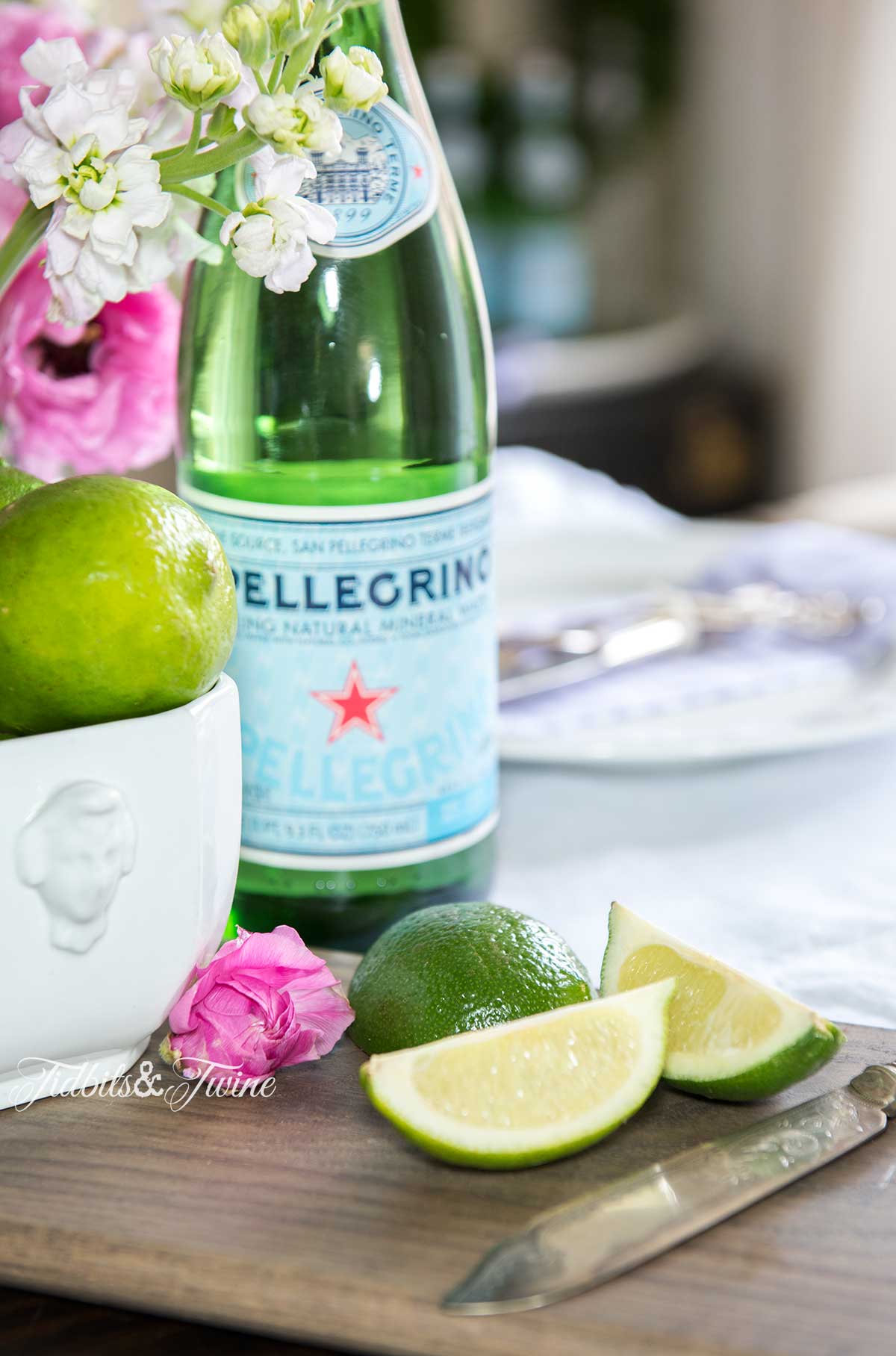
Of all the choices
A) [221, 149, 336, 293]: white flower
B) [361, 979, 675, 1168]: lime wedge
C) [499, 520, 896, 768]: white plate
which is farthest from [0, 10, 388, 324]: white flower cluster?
[499, 520, 896, 768]: white plate

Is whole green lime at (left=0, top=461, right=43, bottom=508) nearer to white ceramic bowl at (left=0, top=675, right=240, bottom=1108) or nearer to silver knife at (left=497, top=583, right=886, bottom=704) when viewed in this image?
white ceramic bowl at (left=0, top=675, right=240, bottom=1108)

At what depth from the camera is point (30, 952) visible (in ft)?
1.21

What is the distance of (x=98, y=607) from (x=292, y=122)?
13 centimetres

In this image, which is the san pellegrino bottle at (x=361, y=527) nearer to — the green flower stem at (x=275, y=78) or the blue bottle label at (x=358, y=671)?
the blue bottle label at (x=358, y=671)

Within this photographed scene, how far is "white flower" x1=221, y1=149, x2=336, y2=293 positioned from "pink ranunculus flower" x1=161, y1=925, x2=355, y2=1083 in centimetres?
19

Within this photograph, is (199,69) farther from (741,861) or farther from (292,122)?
(741,861)

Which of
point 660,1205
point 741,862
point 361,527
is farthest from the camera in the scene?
point 741,862

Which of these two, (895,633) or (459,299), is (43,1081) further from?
(895,633)

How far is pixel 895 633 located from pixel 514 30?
234 centimetres

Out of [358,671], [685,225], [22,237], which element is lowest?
[685,225]

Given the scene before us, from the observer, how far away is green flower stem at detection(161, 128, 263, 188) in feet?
1.25

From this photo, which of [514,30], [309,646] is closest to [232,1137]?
[309,646]

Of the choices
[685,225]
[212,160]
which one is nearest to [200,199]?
[212,160]

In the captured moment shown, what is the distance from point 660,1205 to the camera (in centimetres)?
34
